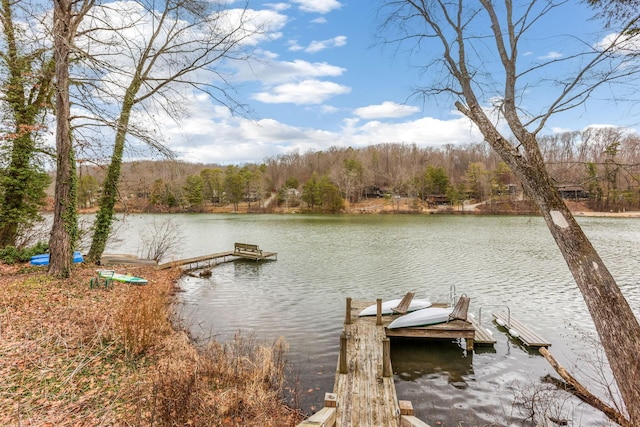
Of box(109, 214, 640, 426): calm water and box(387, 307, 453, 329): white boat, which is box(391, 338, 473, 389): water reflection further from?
box(387, 307, 453, 329): white boat

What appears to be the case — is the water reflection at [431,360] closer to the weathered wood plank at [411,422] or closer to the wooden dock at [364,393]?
the wooden dock at [364,393]

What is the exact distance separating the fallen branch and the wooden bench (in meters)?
16.7

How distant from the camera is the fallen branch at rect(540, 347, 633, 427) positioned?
3999mm

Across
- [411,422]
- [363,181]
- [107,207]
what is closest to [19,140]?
[107,207]

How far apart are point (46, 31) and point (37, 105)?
7.88m

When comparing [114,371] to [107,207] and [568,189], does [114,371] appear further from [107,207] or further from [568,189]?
[107,207]

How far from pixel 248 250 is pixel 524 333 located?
16317 millimetres

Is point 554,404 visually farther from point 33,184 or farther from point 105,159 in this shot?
point 33,184

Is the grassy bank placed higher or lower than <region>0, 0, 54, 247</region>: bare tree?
lower

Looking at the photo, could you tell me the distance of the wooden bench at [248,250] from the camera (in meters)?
21.0

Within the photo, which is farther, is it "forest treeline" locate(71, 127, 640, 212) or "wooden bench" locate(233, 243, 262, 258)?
"forest treeline" locate(71, 127, 640, 212)

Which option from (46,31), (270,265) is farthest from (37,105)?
(270,265)

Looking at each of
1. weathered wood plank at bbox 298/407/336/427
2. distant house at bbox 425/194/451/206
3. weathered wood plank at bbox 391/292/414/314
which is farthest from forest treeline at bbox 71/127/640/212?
weathered wood plank at bbox 298/407/336/427

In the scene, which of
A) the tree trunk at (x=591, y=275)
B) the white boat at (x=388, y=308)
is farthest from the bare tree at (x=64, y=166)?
the tree trunk at (x=591, y=275)
